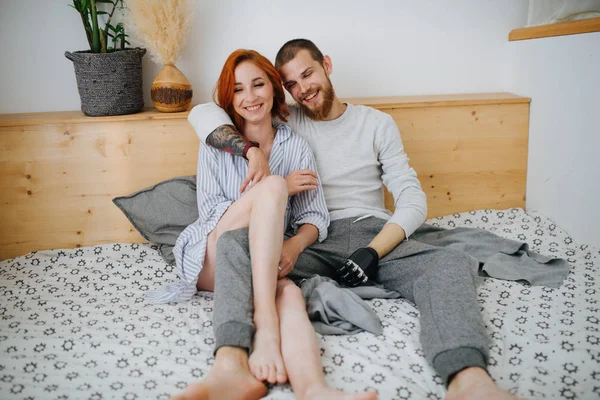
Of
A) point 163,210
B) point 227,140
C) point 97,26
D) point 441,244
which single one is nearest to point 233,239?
point 227,140

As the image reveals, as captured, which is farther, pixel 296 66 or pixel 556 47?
pixel 556 47

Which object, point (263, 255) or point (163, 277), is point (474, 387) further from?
point (163, 277)

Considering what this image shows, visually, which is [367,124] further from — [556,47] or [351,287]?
[556,47]

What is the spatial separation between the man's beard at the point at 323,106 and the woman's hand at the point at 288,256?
1.54 ft

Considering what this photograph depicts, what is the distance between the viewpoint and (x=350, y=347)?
1292 millimetres

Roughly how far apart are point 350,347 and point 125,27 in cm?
148

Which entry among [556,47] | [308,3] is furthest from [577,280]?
[308,3]

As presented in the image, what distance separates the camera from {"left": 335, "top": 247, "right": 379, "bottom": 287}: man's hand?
153cm

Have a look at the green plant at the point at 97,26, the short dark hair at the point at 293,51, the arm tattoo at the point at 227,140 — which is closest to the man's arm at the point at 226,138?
the arm tattoo at the point at 227,140

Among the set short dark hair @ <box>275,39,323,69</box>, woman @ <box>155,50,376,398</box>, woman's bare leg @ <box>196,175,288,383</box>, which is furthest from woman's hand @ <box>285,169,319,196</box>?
short dark hair @ <box>275,39,323,69</box>

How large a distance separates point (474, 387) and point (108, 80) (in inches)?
60.8

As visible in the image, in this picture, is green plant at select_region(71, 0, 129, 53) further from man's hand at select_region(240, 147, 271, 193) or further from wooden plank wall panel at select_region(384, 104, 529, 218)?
wooden plank wall panel at select_region(384, 104, 529, 218)

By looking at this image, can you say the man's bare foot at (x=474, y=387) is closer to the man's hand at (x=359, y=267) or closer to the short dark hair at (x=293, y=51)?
the man's hand at (x=359, y=267)

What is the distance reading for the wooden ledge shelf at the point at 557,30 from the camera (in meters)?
1.79
